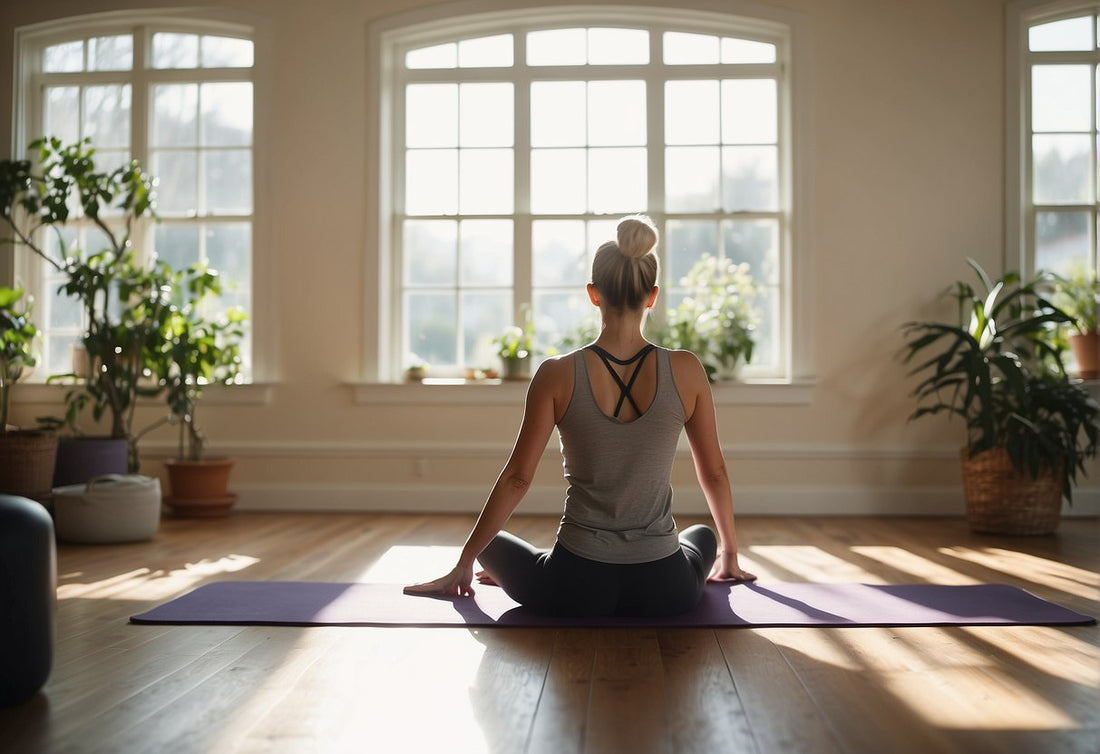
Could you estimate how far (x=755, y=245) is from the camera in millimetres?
5898

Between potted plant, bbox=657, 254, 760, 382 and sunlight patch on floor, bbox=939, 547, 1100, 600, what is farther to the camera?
potted plant, bbox=657, 254, 760, 382

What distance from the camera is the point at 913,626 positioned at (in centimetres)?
278

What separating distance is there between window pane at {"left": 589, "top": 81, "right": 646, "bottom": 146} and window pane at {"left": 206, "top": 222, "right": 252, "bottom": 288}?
2.12m

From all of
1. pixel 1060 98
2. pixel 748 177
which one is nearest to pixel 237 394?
pixel 748 177

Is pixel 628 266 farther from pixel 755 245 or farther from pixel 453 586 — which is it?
pixel 755 245

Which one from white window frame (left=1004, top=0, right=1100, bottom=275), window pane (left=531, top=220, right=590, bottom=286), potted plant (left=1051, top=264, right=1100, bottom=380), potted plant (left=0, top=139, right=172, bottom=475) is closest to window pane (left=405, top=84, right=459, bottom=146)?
window pane (left=531, top=220, right=590, bottom=286)

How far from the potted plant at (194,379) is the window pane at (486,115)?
1693 millimetres

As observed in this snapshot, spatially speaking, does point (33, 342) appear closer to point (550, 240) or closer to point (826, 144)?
point (550, 240)

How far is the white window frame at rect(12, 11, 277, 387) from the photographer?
589cm

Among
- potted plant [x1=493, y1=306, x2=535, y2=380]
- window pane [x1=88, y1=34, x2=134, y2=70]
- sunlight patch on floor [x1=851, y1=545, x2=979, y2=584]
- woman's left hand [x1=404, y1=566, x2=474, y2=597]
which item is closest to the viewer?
woman's left hand [x1=404, y1=566, x2=474, y2=597]

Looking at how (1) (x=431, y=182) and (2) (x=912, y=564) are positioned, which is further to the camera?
(1) (x=431, y=182)

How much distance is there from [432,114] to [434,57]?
1.13 feet

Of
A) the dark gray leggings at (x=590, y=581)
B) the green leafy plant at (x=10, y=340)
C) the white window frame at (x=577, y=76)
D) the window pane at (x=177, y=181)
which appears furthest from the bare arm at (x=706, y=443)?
the window pane at (x=177, y=181)

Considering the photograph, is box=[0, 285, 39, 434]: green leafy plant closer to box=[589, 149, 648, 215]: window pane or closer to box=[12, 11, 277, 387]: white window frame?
box=[12, 11, 277, 387]: white window frame
